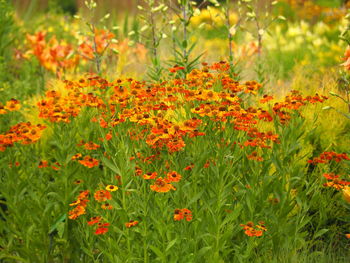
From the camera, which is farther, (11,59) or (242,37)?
(242,37)

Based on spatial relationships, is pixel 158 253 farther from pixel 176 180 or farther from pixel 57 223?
pixel 57 223

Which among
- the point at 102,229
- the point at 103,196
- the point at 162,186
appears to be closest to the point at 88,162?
the point at 103,196

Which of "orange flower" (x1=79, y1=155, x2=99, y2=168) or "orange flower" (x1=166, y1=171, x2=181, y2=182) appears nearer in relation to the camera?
"orange flower" (x1=166, y1=171, x2=181, y2=182)

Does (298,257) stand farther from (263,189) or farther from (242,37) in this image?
(242,37)

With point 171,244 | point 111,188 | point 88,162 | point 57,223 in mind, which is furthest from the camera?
point 57,223

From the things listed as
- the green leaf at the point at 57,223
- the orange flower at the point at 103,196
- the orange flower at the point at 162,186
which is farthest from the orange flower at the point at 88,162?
the orange flower at the point at 162,186

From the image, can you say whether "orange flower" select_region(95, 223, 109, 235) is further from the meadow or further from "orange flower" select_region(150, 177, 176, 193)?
"orange flower" select_region(150, 177, 176, 193)

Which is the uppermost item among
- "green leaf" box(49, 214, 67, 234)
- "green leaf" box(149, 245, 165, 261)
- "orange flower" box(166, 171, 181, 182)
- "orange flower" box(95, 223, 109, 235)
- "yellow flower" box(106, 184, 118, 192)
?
"orange flower" box(166, 171, 181, 182)

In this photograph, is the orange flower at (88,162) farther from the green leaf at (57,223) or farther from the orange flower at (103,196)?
the green leaf at (57,223)

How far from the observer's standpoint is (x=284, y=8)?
13828 millimetres

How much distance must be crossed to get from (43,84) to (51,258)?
4.18 m

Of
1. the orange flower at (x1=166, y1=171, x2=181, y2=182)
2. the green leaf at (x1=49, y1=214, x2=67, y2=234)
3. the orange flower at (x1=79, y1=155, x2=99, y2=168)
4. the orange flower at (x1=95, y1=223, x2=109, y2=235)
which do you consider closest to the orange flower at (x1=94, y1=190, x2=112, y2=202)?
the orange flower at (x1=95, y1=223, x2=109, y2=235)

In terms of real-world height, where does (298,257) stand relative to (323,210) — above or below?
below

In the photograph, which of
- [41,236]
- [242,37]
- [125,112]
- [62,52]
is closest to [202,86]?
[125,112]
